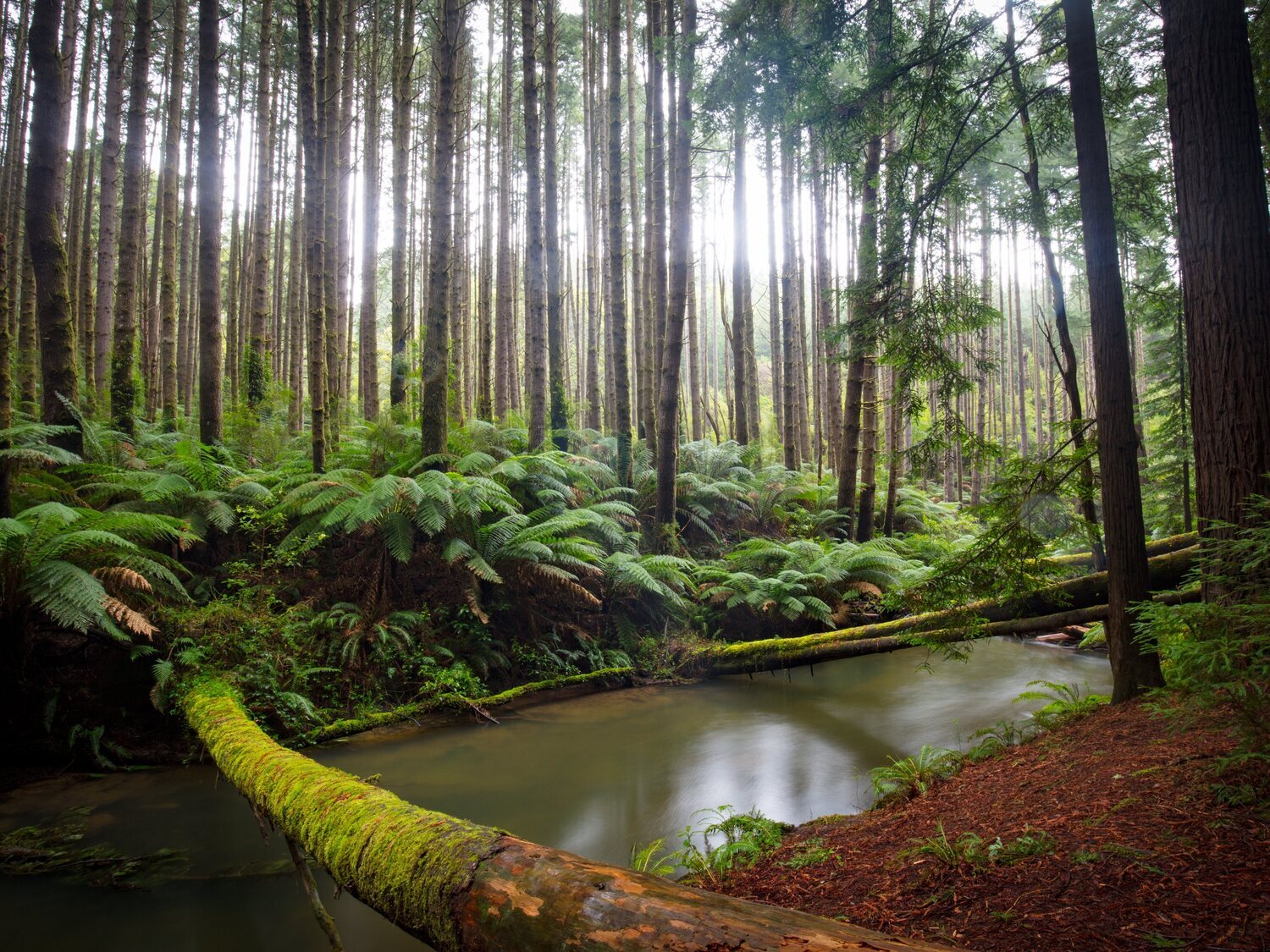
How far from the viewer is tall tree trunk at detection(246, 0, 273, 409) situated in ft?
34.7

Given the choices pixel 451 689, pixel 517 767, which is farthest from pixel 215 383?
pixel 517 767

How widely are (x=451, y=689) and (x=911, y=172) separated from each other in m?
6.67

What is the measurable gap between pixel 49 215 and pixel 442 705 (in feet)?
19.8

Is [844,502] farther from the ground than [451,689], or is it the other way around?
[844,502]

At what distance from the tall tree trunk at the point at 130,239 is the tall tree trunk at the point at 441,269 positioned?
3.88m

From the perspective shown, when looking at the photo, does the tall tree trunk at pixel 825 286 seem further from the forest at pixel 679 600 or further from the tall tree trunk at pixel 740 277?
the forest at pixel 679 600

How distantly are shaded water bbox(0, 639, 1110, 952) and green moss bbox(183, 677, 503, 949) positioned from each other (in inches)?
27.6

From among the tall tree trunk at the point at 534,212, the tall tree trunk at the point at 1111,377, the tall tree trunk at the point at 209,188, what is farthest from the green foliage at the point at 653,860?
the tall tree trunk at the point at 209,188

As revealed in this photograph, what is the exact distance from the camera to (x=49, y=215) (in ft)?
20.1

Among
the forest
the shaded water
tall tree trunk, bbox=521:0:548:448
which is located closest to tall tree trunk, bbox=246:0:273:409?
the forest

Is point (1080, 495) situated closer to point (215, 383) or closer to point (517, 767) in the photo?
point (517, 767)

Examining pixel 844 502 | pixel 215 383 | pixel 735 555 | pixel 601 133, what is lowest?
pixel 735 555

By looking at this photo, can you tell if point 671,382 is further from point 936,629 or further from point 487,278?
point 487,278

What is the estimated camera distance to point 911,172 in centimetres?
581
